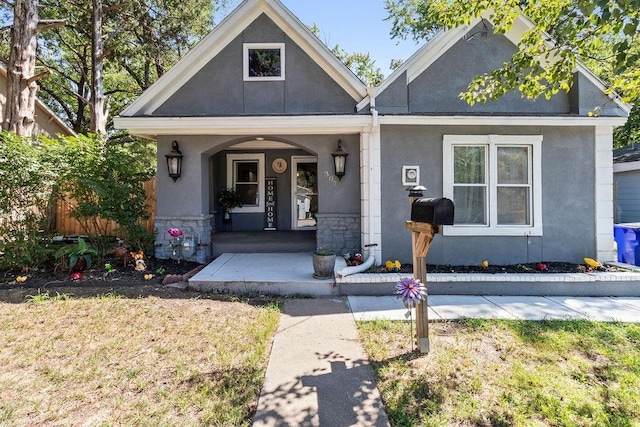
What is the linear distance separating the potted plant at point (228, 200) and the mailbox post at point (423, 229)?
748 centimetres

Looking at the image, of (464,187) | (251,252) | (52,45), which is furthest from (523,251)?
(52,45)

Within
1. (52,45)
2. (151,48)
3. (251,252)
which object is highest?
(52,45)

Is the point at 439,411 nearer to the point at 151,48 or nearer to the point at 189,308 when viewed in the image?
the point at 189,308

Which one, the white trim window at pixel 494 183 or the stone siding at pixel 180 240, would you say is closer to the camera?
the white trim window at pixel 494 183

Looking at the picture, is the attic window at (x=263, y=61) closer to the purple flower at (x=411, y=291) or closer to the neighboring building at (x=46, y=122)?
the purple flower at (x=411, y=291)

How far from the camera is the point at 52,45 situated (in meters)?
15.5

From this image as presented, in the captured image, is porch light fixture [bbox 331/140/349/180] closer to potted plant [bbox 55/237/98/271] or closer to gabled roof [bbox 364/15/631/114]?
gabled roof [bbox 364/15/631/114]

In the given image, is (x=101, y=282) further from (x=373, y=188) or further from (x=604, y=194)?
(x=604, y=194)

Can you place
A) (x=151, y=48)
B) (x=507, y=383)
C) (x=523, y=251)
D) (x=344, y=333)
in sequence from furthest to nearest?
(x=151, y=48) < (x=523, y=251) < (x=344, y=333) < (x=507, y=383)

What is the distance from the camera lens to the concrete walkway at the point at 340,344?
257 centimetres

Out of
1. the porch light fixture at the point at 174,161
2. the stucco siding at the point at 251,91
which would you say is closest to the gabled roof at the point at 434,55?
the stucco siding at the point at 251,91

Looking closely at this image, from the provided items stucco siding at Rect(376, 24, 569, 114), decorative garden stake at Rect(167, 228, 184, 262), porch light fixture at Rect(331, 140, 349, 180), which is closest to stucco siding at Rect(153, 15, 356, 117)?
porch light fixture at Rect(331, 140, 349, 180)

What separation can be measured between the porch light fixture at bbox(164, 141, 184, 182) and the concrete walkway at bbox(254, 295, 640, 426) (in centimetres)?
416

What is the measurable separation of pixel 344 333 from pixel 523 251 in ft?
15.6
